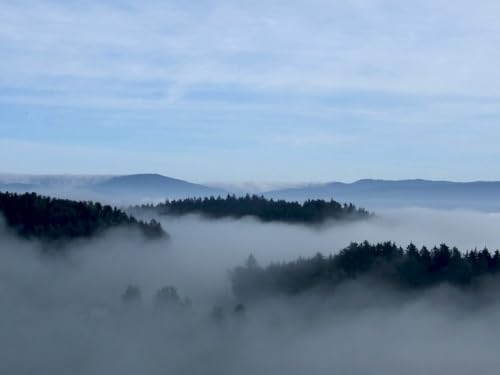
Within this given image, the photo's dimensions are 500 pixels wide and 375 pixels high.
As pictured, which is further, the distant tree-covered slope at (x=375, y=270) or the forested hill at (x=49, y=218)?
the forested hill at (x=49, y=218)

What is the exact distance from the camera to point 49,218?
462 ft

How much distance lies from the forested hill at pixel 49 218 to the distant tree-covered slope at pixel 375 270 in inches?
1336

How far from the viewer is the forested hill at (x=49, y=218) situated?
138625 millimetres

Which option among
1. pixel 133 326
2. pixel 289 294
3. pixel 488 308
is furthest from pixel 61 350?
pixel 488 308

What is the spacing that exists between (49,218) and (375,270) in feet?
218

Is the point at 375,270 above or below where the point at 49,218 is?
below

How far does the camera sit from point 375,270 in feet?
348

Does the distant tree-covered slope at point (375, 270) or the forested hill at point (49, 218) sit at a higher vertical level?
the forested hill at point (49, 218)

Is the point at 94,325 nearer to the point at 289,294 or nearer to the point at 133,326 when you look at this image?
the point at 133,326

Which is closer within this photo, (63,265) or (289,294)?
(289,294)

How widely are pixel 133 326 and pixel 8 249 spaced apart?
43936 mm

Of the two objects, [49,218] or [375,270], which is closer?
[375,270]

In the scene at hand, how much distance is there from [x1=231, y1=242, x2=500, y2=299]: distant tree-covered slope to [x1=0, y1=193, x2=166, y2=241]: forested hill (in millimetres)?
33925

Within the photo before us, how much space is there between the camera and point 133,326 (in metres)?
102
